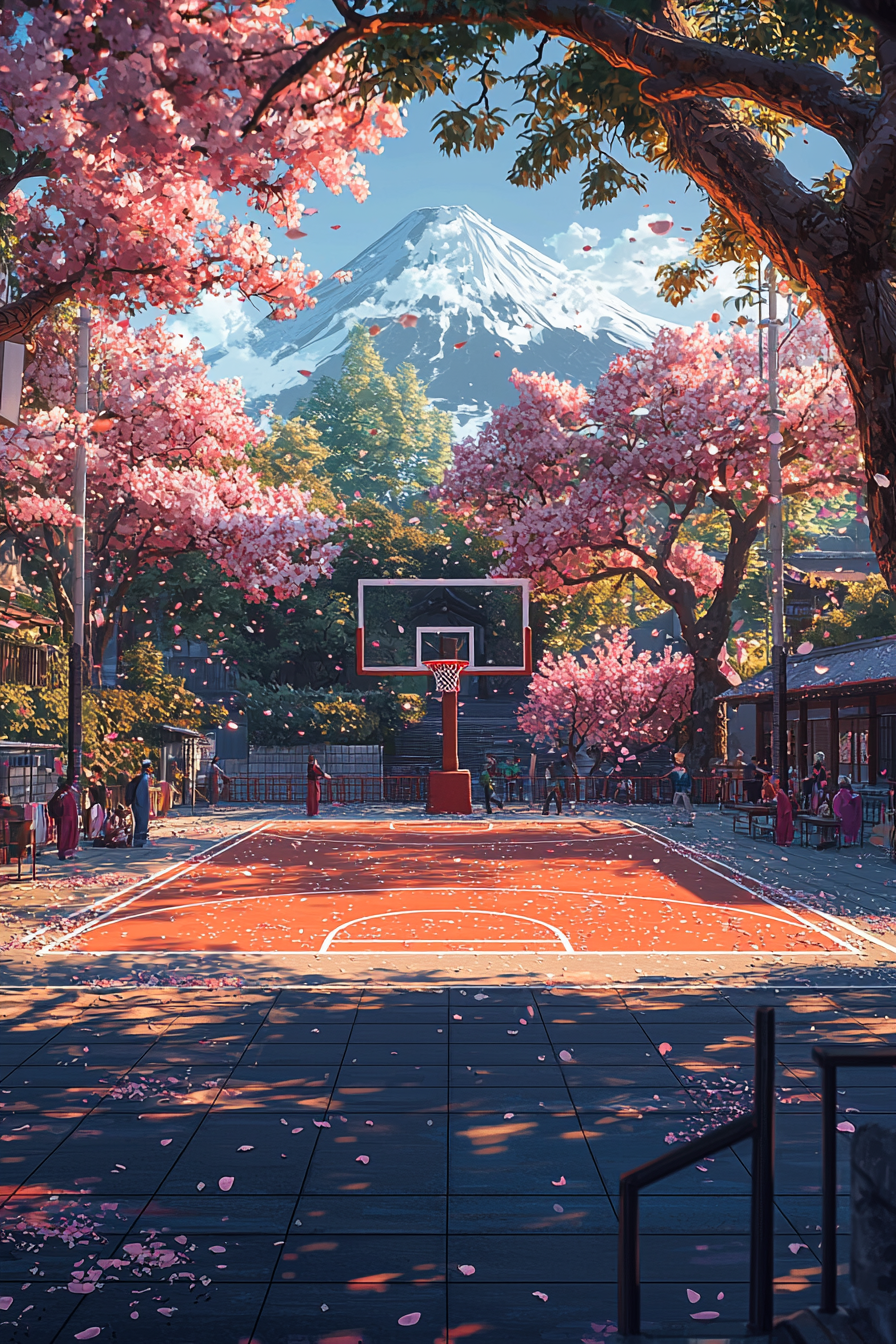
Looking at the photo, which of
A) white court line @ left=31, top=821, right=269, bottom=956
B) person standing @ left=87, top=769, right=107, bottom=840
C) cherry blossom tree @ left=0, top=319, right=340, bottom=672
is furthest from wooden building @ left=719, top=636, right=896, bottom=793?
person standing @ left=87, top=769, right=107, bottom=840

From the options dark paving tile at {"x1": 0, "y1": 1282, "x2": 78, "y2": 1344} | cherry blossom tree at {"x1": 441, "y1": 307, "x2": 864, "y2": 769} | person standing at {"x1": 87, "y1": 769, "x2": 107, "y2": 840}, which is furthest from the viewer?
cherry blossom tree at {"x1": 441, "y1": 307, "x2": 864, "y2": 769}

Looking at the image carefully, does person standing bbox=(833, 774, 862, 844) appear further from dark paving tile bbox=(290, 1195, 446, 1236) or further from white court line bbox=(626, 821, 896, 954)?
dark paving tile bbox=(290, 1195, 446, 1236)

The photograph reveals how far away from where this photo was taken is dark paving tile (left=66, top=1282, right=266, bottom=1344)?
450 cm

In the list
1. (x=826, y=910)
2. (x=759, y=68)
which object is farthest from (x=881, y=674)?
(x=759, y=68)

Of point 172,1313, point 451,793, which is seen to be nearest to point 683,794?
point 451,793

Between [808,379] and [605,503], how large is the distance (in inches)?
276

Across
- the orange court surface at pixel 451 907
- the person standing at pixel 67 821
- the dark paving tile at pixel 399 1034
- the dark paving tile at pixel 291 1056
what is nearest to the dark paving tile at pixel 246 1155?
the dark paving tile at pixel 291 1056

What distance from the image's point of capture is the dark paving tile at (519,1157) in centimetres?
594

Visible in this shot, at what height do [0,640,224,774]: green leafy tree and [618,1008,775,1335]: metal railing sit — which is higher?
[0,640,224,774]: green leafy tree

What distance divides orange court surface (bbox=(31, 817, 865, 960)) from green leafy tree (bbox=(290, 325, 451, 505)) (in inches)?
2255

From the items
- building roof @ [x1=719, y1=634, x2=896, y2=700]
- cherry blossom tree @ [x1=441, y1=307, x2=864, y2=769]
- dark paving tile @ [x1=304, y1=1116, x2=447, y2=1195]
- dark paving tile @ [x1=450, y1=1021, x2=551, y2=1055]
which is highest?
cherry blossom tree @ [x1=441, y1=307, x2=864, y2=769]

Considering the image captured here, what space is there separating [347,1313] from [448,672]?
3163 cm

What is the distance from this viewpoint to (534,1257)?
5.14m

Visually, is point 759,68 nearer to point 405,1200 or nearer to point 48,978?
point 405,1200
